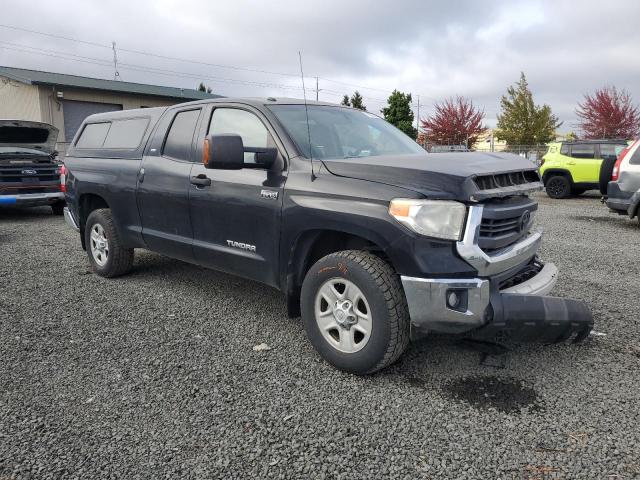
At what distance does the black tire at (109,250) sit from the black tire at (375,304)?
2941 mm

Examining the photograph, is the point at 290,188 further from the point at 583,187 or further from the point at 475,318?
the point at 583,187

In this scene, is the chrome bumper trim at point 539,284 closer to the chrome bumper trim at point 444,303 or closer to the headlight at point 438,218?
the chrome bumper trim at point 444,303

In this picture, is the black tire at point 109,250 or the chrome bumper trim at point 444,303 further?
the black tire at point 109,250

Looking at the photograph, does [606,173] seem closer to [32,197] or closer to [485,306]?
[485,306]

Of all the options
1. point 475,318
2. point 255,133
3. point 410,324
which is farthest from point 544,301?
point 255,133

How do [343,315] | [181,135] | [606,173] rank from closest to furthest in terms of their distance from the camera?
1. [343,315]
2. [181,135]
3. [606,173]

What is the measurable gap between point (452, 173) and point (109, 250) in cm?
388

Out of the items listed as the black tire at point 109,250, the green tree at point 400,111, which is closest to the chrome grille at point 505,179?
the black tire at point 109,250

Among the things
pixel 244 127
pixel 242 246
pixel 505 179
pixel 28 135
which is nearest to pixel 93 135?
pixel 244 127

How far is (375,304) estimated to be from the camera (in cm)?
298

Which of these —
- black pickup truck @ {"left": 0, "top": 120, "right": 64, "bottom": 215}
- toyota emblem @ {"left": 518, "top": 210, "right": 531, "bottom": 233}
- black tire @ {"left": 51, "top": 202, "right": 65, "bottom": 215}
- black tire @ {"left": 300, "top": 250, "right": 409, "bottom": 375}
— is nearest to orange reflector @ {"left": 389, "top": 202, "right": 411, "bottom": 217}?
black tire @ {"left": 300, "top": 250, "right": 409, "bottom": 375}

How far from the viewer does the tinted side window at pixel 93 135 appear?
18.4 feet

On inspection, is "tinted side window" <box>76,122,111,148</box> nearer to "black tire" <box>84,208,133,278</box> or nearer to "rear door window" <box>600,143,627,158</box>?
"black tire" <box>84,208,133,278</box>

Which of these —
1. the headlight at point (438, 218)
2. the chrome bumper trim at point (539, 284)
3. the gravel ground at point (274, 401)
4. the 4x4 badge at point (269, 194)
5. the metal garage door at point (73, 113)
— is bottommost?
the gravel ground at point (274, 401)
